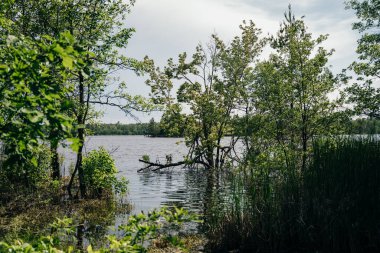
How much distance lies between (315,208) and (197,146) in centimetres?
2098

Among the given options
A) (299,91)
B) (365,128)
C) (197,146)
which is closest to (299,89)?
(299,91)

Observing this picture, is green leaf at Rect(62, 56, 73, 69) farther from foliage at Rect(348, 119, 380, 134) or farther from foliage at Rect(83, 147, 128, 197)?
foliage at Rect(83, 147, 128, 197)

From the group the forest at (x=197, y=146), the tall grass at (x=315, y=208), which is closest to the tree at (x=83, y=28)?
the forest at (x=197, y=146)

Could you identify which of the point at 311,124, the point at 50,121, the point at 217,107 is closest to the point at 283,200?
the point at 50,121

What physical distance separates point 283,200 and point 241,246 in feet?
5.19

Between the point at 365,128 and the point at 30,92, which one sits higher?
the point at 30,92

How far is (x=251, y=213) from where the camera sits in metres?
9.67

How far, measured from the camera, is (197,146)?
97.3 ft

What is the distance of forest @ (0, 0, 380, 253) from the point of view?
3.60 m

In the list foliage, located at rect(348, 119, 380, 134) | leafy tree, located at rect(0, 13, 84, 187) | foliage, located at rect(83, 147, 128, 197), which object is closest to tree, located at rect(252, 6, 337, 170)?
foliage, located at rect(348, 119, 380, 134)

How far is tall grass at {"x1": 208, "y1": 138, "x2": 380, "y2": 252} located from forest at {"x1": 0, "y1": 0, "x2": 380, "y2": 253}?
28 mm

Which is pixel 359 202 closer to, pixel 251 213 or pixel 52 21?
pixel 251 213

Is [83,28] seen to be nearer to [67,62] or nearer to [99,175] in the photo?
[99,175]

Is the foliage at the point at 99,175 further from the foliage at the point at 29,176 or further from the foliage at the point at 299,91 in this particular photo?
the foliage at the point at 299,91
